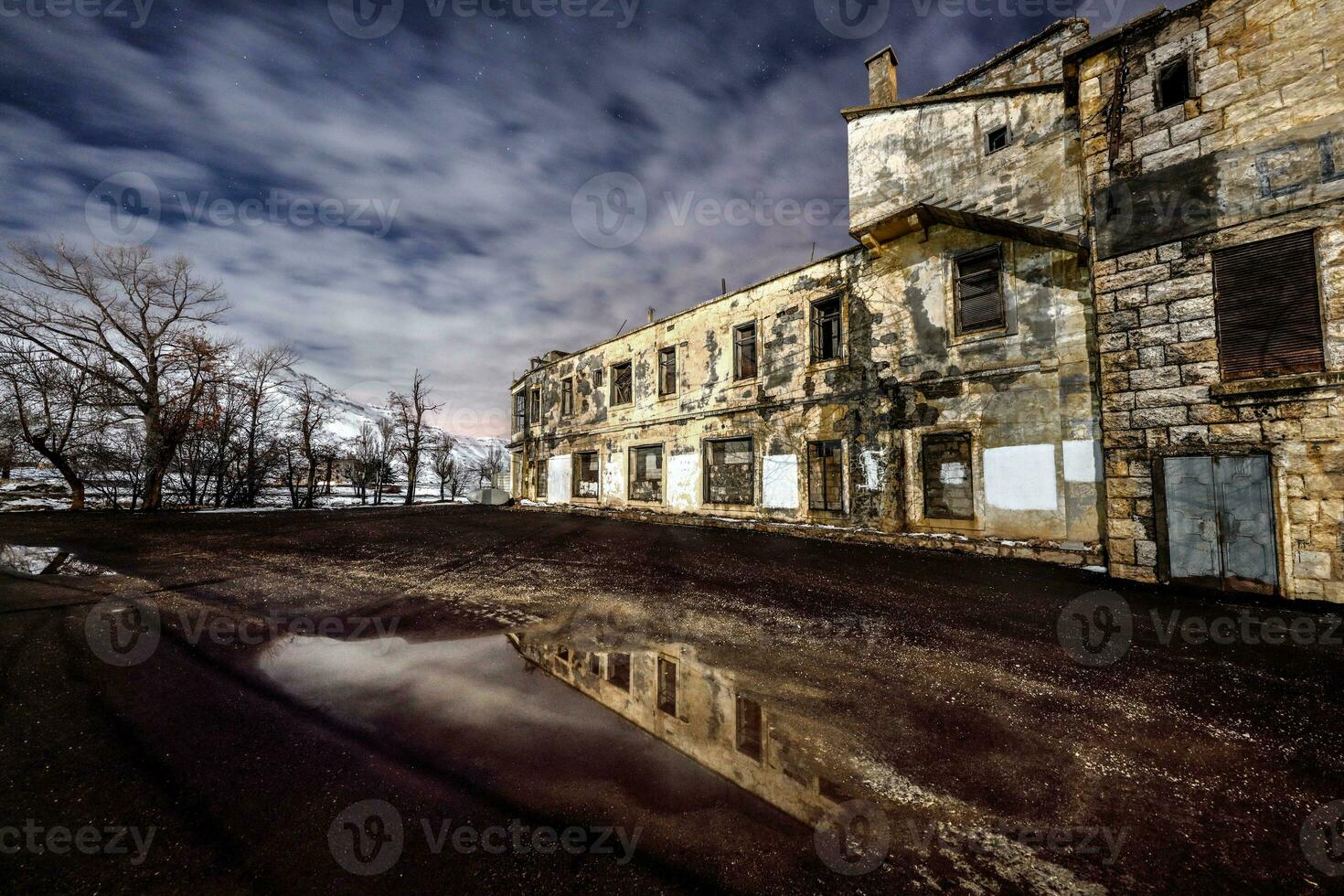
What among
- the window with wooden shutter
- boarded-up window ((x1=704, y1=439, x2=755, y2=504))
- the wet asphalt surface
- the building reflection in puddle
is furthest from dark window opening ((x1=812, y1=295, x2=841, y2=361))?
the building reflection in puddle

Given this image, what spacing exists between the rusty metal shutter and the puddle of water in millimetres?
15669

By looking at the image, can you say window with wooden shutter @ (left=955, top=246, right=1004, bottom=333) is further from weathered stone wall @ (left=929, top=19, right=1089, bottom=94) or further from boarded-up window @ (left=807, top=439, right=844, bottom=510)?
boarded-up window @ (left=807, top=439, right=844, bottom=510)

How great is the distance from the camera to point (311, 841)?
1860mm

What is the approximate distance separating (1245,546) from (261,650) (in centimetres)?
1081

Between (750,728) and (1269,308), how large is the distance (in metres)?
8.45

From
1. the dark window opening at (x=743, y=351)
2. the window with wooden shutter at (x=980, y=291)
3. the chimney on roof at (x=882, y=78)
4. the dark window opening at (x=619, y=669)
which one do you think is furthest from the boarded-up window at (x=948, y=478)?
the chimney on roof at (x=882, y=78)

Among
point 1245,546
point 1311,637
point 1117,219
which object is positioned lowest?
point 1311,637

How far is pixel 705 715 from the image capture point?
2.93 meters

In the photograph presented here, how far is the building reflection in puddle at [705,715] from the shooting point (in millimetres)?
2262

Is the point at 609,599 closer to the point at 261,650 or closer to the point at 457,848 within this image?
the point at 261,650

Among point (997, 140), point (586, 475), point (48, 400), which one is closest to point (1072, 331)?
point (997, 140)

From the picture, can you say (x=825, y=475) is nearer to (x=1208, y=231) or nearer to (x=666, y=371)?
(x=666, y=371)

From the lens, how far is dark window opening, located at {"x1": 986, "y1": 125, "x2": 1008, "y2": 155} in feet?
33.9

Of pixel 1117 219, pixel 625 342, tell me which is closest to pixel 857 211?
pixel 1117 219
